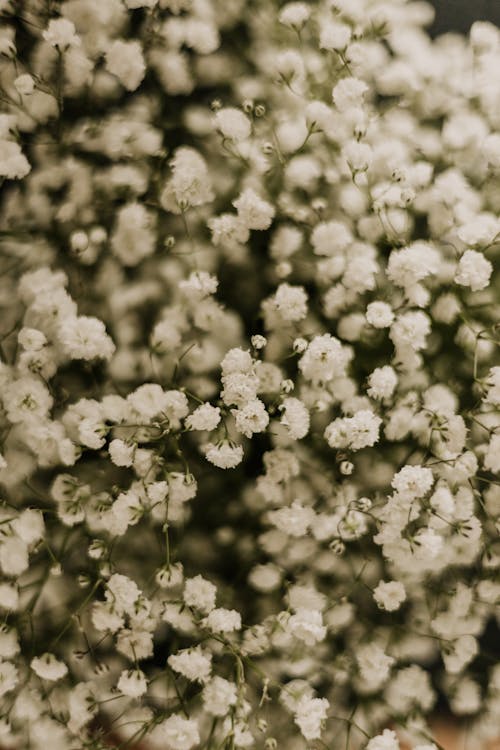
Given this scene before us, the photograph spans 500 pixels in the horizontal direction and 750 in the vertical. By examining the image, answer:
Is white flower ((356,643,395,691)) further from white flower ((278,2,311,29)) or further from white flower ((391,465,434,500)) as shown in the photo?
white flower ((278,2,311,29))

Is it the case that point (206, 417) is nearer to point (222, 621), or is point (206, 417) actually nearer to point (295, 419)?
point (295, 419)

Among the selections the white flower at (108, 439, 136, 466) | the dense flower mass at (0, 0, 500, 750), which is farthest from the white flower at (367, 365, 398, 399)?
the white flower at (108, 439, 136, 466)

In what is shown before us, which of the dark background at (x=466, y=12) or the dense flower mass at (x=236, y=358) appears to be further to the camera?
the dark background at (x=466, y=12)

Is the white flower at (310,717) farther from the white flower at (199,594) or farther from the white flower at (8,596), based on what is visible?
the white flower at (8,596)

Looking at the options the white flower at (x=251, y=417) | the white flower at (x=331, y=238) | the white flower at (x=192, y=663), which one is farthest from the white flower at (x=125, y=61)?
the white flower at (x=192, y=663)

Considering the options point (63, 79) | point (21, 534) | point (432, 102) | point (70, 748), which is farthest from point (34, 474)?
point (432, 102)

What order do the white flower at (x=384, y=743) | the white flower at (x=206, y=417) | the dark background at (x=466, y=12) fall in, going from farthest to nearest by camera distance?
the dark background at (x=466, y=12)
the white flower at (x=384, y=743)
the white flower at (x=206, y=417)

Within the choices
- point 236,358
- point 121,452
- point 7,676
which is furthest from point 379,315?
point 7,676
